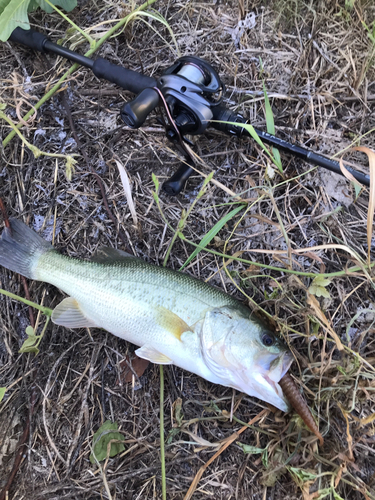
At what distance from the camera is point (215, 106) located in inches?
99.8

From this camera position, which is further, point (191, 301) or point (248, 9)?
point (248, 9)

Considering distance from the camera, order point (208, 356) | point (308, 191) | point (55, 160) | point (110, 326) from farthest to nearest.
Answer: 1. point (55, 160)
2. point (308, 191)
3. point (110, 326)
4. point (208, 356)

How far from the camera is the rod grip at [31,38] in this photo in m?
2.89

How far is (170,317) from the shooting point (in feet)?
7.80

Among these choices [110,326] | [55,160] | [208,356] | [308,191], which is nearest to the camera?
[208,356]

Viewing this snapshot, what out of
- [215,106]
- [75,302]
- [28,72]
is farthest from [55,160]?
[215,106]

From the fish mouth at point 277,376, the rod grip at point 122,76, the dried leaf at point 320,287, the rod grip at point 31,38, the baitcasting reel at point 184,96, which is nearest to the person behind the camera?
the dried leaf at point 320,287

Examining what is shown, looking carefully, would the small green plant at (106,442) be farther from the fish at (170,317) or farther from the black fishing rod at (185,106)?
the black fishing rod at (185,106)

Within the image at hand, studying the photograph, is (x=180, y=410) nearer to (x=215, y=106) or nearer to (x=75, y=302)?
(x=75, y=302)

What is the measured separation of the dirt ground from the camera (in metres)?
2.57

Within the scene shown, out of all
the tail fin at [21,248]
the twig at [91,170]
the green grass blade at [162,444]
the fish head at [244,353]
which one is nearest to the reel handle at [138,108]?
the twig at [91,170]

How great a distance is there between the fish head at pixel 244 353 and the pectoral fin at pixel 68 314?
916 millimetres

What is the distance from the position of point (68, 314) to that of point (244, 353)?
1325 millimetres

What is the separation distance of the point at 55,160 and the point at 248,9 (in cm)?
207
